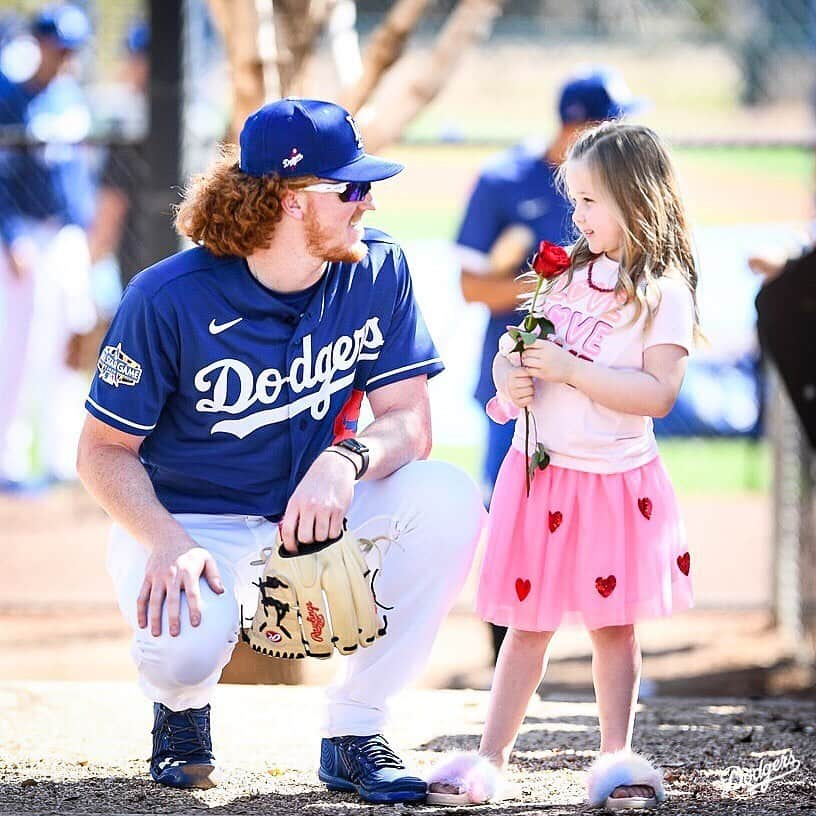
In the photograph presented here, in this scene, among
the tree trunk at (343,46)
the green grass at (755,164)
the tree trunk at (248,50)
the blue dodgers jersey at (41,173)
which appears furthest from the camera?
the green grass at (755,164)

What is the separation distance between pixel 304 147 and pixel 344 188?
0.12m

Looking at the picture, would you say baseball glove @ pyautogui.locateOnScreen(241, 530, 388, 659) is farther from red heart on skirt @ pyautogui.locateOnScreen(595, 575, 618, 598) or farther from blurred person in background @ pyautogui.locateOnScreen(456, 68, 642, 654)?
blurred person in background @ pyautogui.locateOnScreen(456, 68, 642, 654)

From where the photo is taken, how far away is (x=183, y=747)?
3127 mm

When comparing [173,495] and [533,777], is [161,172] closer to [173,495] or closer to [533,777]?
[173,495]

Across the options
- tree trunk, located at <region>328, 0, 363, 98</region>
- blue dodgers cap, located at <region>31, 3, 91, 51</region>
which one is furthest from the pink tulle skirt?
blue dodgers cap, located at <region>31, 3, 91, 51</region>

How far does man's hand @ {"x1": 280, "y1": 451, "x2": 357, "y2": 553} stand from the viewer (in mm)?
2955

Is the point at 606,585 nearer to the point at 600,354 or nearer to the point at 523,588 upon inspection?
the point at 523,588

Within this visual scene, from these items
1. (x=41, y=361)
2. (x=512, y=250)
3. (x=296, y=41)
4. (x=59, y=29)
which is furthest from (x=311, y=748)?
(x=59, y=29)

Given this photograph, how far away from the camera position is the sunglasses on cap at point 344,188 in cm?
315

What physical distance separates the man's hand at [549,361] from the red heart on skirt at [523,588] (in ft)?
1.35

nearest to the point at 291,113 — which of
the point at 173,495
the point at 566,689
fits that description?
the point at 173,495

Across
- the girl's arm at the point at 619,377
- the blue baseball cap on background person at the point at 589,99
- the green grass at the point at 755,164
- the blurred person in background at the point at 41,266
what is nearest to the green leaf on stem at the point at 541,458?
the girl's arm at the point at 619,377

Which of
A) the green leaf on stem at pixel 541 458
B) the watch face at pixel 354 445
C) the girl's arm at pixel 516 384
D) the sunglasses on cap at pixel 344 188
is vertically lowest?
the green leaf on stem at pixel 541 458

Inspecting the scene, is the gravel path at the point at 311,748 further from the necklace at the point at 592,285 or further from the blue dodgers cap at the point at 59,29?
the blue dodgers cap at the point at 59,29
